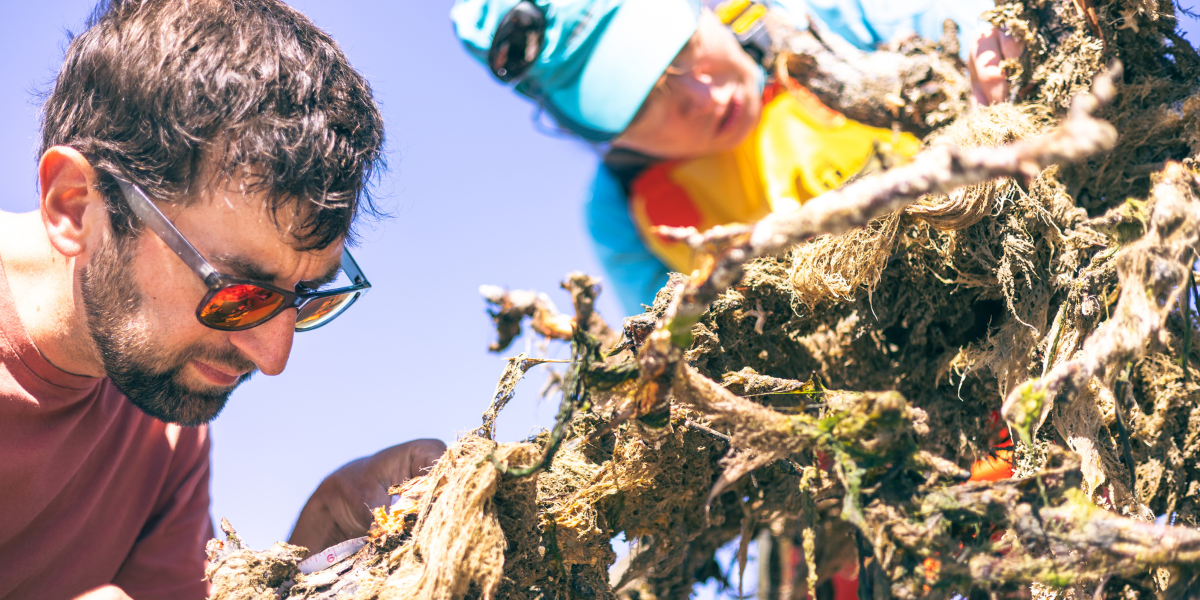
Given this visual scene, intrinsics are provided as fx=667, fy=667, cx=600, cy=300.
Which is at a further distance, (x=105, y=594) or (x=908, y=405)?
(x=105, y=594)

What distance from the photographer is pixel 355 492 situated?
4.09 feet

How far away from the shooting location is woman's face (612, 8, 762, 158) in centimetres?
191

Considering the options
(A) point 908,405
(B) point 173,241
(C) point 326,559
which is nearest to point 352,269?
(B) point 173,241

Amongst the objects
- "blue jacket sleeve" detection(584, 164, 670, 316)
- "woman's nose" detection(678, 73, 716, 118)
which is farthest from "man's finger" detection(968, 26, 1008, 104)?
"blue jacket sleeve" detection(584, 164, 670, 316)

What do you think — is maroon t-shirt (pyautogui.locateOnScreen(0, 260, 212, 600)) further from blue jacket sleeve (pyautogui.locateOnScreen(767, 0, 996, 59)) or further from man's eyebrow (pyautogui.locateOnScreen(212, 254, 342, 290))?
blue jacket sleeve (pyautogui.locateOnScreen(767, 0, 996, 59))

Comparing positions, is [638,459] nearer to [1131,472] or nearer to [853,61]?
[1131,472]

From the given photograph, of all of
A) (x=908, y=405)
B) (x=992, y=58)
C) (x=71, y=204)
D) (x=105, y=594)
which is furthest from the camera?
(x=105, y=594)

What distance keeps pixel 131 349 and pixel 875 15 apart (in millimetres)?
1998

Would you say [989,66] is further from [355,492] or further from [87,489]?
[87,489]

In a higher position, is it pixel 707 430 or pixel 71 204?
pixel 71 204

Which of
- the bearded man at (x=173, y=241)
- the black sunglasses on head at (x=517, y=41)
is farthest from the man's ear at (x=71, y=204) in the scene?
the black sunglasses on head at (x=517, y=41)

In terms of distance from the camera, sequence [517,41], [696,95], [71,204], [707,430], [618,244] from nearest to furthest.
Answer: [707,430], [71,204], [517,41], [696,95], [618,244]

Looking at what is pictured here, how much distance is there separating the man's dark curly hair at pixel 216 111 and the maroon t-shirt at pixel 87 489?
0.38 m

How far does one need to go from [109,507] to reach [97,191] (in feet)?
2.51
